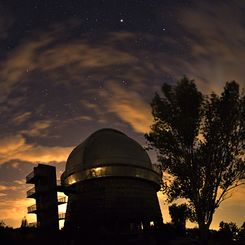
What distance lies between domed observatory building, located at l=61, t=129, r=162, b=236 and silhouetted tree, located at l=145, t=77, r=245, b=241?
40.2 ft

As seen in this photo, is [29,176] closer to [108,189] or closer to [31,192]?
[31,192]

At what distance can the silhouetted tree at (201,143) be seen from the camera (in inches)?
997

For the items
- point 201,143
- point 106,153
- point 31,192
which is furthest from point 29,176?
point 201,143

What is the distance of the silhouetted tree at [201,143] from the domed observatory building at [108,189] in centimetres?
1227

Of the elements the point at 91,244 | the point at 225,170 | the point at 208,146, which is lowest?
the point at 91,244

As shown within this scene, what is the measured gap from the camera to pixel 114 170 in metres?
38.3

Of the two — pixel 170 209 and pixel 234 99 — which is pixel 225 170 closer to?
pixel 234 99

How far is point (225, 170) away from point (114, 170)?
15.5 meters

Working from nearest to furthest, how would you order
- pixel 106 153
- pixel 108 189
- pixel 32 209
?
1. pixel 108 189
2. pixel 106 153
3. pixel 32 209

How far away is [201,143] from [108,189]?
15460mm

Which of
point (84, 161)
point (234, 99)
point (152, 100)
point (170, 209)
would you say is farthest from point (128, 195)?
point (170, 209)

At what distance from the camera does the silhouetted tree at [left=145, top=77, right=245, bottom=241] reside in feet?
83.1

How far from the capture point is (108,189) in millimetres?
38156

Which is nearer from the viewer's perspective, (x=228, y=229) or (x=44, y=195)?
(x=44, y=195)
